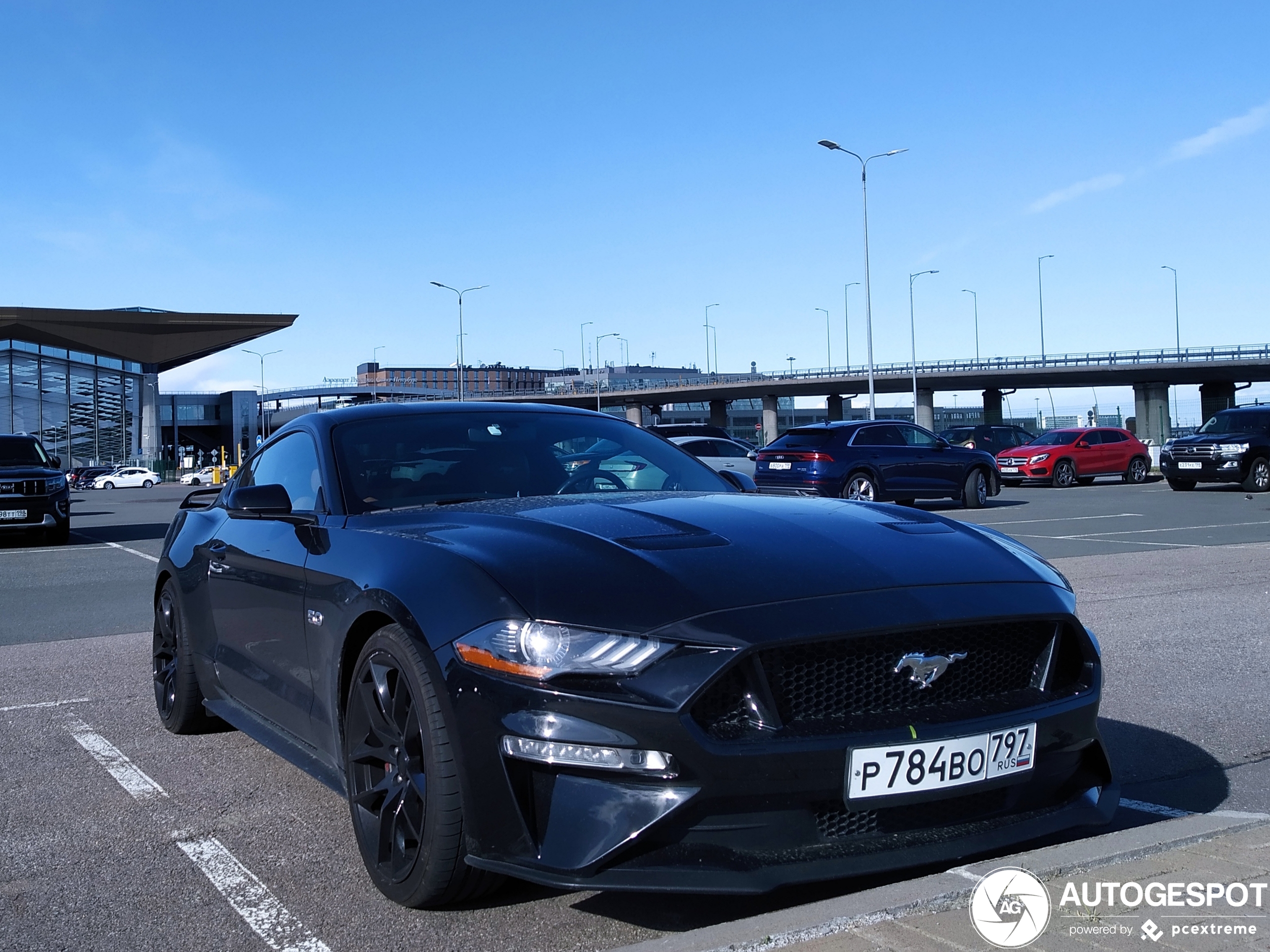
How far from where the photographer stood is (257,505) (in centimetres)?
400

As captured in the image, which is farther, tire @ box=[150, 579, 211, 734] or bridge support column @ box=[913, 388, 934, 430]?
bridge support column @ box=[913, 388, 934, 430]

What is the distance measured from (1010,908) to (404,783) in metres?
1.49

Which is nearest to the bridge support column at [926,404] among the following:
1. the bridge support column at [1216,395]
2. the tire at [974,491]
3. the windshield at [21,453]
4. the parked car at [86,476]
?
the bridge support column at [1216,395]

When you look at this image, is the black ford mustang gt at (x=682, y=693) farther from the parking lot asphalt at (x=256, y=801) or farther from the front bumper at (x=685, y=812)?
the parking lot asphalt at (x=256, y=801)

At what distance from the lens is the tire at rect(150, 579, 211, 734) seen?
195 inches

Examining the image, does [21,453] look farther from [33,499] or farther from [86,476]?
[86,476]

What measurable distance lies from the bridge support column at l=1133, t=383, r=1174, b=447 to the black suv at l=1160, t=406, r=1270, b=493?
176 ft

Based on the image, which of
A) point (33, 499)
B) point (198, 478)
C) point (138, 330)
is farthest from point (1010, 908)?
point (198, 478)

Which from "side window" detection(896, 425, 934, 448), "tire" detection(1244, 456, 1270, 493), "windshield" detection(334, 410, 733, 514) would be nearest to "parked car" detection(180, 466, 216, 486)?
"side window" detection(896, 425, 934, 448)

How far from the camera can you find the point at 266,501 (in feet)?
13.1

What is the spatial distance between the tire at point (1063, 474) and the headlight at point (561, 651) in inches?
1141

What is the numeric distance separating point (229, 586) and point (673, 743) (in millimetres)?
2494

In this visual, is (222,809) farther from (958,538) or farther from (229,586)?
(958,538)

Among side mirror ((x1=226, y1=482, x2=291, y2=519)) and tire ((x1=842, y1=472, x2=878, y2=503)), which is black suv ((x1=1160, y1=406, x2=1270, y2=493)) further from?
side mirror ((x1=226, y1=482, x2=291, y2=519))
